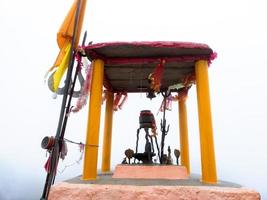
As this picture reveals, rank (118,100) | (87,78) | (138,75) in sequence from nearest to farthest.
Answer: (87,78)
(138,75)
(118,100)

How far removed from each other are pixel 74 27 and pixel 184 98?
4816mm

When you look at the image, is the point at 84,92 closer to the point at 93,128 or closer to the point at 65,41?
the point at 93,128

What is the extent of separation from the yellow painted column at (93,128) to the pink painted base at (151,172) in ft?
2.67

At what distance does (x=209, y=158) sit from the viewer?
5.79 m

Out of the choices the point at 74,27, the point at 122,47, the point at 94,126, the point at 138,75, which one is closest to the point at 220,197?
the point at 94,126

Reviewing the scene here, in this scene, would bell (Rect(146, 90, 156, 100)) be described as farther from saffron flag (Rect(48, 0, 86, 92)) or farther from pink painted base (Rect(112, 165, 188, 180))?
saffron flag (Rect(48, 0, 86, 92))

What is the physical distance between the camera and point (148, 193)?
437 centimetres

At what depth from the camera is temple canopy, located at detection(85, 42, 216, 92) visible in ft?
20.8

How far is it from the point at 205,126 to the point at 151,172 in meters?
1.91

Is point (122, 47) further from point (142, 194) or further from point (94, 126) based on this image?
point (142, 194)

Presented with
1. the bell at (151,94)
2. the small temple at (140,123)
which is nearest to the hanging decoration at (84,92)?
the small temple at (140,123)

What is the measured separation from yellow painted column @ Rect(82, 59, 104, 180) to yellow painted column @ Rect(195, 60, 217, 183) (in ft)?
9.09

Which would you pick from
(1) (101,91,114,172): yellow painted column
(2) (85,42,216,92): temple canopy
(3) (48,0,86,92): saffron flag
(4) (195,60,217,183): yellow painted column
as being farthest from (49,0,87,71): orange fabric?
(4) (195,60,217,183): yellow painted column

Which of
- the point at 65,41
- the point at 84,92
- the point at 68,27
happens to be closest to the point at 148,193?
the point at 84,92
